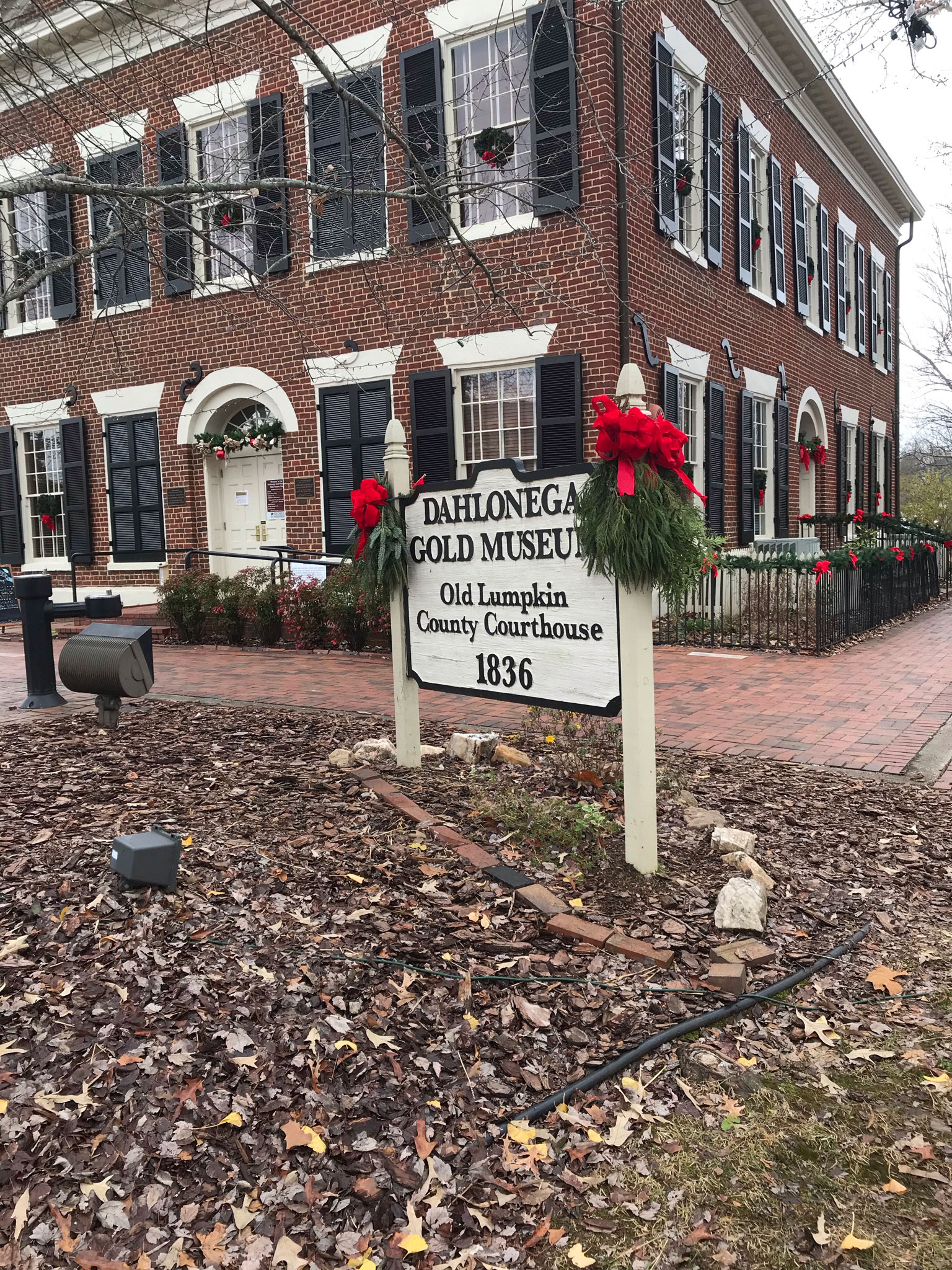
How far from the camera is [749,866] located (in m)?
3.82

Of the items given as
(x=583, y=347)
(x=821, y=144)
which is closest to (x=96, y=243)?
(x=583, y=347)

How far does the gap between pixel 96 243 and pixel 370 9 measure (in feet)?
25.0

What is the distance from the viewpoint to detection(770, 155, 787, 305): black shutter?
587 inches

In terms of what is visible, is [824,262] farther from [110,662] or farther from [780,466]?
[110,662]

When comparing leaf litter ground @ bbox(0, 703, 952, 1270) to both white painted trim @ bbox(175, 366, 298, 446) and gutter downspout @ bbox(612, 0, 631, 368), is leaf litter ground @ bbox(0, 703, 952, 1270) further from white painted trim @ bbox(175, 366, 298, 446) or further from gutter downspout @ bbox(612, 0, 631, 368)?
white painted trim @ bbox(175, 366, 298, 446)

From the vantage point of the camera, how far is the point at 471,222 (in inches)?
427

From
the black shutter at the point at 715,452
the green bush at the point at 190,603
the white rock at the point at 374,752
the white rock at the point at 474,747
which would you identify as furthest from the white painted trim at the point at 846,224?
the white rock at the point at 374,752

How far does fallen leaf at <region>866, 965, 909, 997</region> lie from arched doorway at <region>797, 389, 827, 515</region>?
15069 millimetres

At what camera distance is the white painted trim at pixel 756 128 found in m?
13.8

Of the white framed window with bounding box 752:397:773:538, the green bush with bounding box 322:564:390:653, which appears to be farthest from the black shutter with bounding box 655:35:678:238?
the green bush with bounding box 322:564:390:653

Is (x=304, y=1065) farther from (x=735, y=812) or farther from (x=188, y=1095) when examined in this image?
(x=735, y=812)

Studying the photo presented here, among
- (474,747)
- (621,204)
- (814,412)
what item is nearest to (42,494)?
(621,204)

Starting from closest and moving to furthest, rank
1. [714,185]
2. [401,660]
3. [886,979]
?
[886,979] < [401,660] < [714,185]

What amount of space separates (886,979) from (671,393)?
9.17 meters
